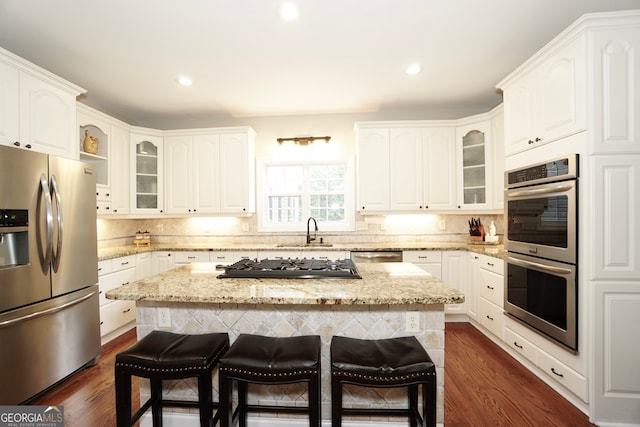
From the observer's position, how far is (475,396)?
2.03m

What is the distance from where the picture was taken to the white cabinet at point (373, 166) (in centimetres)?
366

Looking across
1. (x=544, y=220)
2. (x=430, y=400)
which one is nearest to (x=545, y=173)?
(x=544, y=220)

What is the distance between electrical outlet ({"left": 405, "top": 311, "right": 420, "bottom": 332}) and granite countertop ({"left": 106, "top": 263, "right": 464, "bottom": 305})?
0.16 m

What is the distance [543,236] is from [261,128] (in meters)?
3.50

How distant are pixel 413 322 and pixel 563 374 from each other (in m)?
1.37

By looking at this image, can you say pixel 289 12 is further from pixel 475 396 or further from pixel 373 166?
pixel 475 396

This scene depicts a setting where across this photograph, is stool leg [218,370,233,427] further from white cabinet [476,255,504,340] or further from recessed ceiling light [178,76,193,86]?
recessed ceiling light [178,76,193,86]

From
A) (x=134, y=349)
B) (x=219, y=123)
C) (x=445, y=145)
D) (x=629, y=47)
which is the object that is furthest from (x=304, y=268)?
(x=219, y=123)

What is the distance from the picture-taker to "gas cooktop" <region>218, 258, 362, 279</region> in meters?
1.70

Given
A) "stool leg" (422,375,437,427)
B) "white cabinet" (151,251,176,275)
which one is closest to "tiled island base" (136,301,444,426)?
"stool leg" (422,375,437,427)

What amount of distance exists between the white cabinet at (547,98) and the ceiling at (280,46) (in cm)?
32

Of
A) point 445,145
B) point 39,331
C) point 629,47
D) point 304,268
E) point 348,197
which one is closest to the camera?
point 629,47

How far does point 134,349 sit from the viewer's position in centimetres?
135

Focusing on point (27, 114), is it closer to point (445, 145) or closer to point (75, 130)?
point (75, 130)
